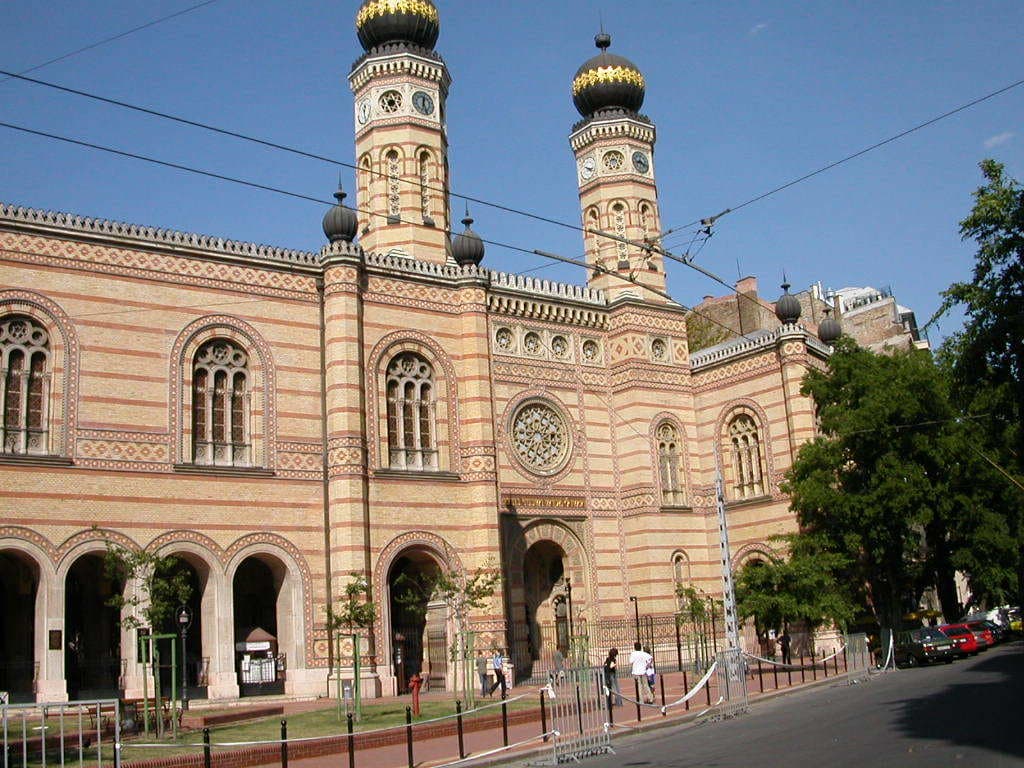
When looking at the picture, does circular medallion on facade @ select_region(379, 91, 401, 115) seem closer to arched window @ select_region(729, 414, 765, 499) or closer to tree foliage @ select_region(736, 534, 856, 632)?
arched window @ select_region(729, 414, 765, 499)

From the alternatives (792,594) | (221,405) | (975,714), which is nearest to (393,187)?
(221,405)

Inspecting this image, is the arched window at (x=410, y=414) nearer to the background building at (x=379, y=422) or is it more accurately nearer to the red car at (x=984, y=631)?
the background building at (x=379, y=422)

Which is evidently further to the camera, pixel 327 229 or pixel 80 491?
pixel 327 229

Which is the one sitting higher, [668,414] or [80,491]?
[668,414]

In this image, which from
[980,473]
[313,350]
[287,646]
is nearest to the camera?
[287,646]

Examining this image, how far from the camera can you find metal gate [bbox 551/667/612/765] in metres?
14.6

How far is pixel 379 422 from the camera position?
2789 cm

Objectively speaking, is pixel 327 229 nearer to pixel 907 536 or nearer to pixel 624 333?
pixel 624 333

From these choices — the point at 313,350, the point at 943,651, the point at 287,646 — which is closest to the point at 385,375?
the point at 313,350

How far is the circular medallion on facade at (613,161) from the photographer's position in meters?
36.9

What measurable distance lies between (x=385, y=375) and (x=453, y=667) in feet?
24.6

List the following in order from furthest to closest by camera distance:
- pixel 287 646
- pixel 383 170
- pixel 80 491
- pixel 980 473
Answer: pixel 383 170, pixel 980 473, pixel 287 646, pixel 80 491

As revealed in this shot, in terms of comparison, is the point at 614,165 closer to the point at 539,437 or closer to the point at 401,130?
the point at 401,130

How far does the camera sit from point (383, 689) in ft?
84.5
